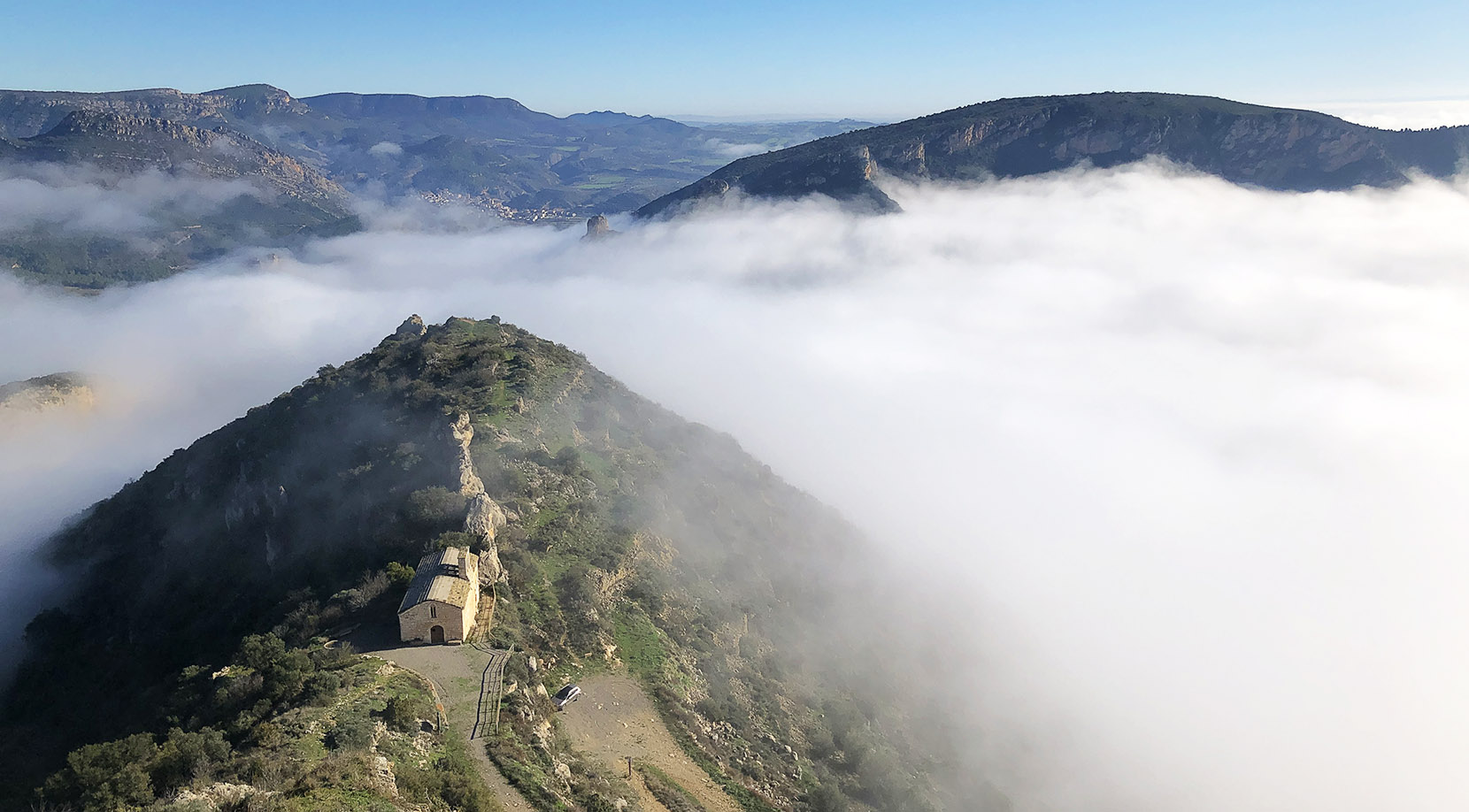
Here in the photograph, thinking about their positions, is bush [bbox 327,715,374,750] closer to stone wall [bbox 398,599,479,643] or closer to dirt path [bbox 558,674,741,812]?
stone wall [bbox 398,599,479,643]

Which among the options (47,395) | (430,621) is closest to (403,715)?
(430,621)

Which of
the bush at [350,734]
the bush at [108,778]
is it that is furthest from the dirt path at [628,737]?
the bush at [108,778]

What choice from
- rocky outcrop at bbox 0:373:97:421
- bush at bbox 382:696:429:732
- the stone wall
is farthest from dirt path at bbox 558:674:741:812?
rocky outcrop at bbox 0:373:97:421

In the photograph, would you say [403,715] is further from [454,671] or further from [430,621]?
[430,621]

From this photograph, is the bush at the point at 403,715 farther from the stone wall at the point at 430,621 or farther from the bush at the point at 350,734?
the stone wall at the point at 430,621

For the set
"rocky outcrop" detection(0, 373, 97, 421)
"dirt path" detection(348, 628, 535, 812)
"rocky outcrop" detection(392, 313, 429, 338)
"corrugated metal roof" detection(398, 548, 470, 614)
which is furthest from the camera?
"rocky outcrop" detection(0, 373, 97, 421)

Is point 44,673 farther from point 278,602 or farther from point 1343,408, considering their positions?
point 1343,408

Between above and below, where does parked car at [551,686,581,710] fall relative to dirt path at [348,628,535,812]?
below
